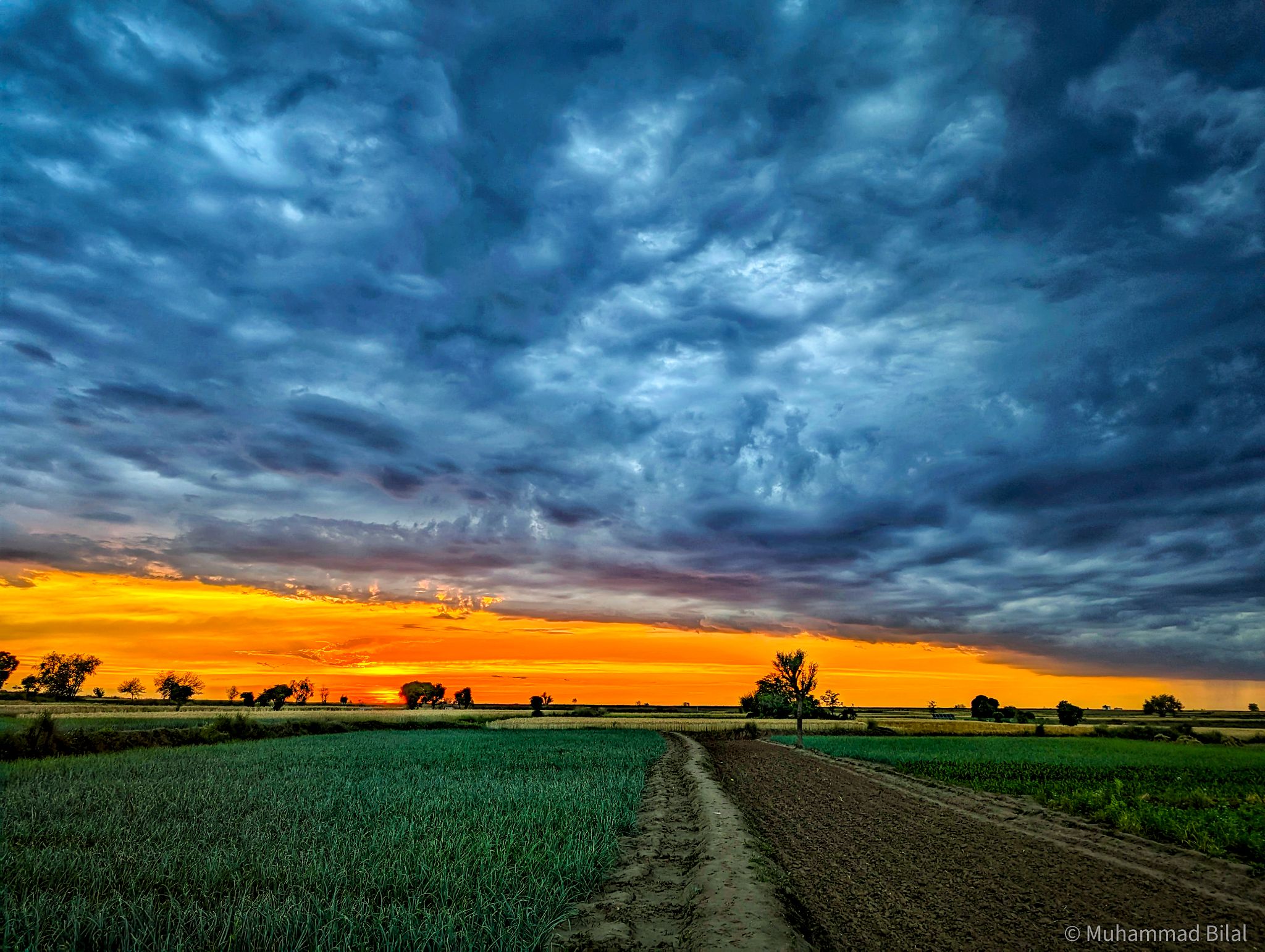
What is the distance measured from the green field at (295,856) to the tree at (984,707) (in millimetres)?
175355

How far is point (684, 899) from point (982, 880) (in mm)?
6065

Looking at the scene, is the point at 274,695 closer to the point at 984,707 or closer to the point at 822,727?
the point at 822,727

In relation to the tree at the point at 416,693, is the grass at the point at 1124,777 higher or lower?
higher

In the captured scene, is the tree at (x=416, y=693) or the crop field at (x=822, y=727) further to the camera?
the tree at (x=416, y=693)

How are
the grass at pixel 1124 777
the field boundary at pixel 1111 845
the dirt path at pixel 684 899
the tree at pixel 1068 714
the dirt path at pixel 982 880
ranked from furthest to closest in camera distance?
1. the tree at pixel 1068 714
2. the grass at pixel 1124 777
3. the field boundary at pixel 1111 845
4. the dirt path at pixel 982 880
5. the dirt path at pixel 684 899

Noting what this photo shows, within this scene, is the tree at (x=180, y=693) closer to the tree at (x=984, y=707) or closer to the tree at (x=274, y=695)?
the tree at (x=274, y=695)

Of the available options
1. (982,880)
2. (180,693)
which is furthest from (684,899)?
(180,693)

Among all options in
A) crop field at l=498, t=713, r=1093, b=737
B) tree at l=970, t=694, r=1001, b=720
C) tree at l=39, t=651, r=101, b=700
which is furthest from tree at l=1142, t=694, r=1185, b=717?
tree at l=39, t=651, r=101, b=700

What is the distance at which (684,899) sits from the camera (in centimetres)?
1027

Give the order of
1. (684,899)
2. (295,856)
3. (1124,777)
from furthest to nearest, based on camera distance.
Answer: (1124,777), (295,856), (684,899)

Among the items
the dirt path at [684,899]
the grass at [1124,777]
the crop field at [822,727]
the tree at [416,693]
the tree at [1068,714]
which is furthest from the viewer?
Answer: the tree at [416,693]

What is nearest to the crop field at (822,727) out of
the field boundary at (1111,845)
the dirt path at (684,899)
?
the field boundary at (1111,845)

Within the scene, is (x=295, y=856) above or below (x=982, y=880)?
above

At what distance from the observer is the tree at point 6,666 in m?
139
